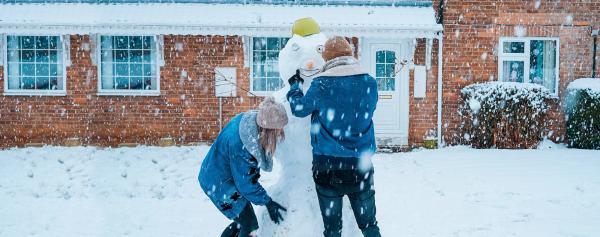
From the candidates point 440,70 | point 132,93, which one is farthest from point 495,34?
point 132,93

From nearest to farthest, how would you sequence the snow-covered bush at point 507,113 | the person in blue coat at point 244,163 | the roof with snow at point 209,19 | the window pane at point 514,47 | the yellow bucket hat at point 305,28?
the person in blue coat at point 244,163 < the yellow bucket hat at point 305,28 < the roof with snow at point 209,19 < the snow-covered bush at point 507,113 < the window pane at point 514,47

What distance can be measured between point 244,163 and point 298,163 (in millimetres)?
580

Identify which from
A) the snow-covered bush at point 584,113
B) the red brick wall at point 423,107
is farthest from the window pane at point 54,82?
the snow-covered bush at point 584,113

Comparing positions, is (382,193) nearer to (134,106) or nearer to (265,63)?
(265,63)

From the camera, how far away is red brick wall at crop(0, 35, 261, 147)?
488 inches

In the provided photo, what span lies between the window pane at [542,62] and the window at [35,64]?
962 cm

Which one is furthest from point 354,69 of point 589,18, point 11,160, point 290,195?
point 589,18

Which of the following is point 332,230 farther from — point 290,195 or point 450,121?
point 450,121

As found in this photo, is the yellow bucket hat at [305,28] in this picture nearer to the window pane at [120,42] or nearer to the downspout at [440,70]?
the downspout at [440,70]

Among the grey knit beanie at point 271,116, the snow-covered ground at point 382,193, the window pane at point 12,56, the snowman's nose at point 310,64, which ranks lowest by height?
the snow-covered ground at point 382,193

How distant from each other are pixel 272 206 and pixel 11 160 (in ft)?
26.5

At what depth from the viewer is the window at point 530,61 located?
12445 millimetres

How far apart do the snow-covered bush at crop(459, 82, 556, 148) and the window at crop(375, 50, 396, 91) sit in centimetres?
154

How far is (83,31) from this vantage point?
1168 centimetres
